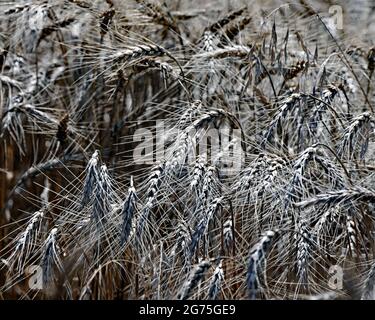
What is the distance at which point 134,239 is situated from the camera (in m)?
2.20

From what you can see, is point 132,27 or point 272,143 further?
point 132,27

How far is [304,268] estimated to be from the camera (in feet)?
6.79

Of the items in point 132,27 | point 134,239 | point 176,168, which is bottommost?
point 134,239

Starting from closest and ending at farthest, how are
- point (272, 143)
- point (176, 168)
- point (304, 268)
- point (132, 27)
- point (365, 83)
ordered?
1. point (304, 268)
2. point (176, 168)
3. point (272, 143)
4. point (132, 27)
5. point (365, 83)

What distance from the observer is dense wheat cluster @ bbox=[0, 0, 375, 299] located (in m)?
2.17

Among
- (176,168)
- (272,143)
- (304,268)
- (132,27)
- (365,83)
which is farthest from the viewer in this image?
(365,83)

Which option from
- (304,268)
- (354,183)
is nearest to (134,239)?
(304,268)

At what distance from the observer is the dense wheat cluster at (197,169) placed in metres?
2.17

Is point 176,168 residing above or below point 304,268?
above

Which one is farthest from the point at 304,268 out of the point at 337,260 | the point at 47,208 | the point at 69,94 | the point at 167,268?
the point at 69,94

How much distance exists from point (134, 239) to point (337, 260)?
0.58 metres

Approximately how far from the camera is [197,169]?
2.26 m
